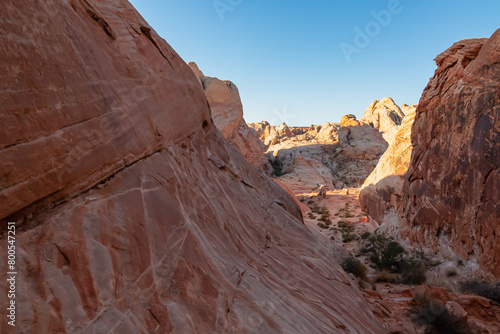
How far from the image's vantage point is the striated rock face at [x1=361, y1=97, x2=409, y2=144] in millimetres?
50537

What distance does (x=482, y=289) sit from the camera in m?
6.67

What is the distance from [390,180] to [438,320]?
1075 centimetres

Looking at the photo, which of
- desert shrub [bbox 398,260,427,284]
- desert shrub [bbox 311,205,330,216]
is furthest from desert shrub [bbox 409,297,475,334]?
desert shrub [bbox 311,205,330,216]

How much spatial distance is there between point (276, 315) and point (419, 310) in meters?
4.42

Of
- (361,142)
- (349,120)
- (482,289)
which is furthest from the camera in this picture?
(349,120)

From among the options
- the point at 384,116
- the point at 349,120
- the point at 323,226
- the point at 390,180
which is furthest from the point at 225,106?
the point at 384,116

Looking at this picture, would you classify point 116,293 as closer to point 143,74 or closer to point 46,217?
point 46,217

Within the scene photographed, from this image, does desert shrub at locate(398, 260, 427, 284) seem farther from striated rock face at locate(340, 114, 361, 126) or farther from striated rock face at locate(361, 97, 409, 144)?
striated rock face at locate(340, 114, 361, 126)

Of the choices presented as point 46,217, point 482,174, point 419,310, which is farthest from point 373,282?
point 46,217

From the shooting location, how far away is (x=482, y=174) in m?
7.79

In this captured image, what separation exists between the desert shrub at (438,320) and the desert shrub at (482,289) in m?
1.89

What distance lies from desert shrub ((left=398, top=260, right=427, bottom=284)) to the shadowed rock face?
14.7ft

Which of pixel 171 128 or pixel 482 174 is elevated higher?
pixel 171 128

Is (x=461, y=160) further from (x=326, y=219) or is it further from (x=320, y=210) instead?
(x=320, y=210)
